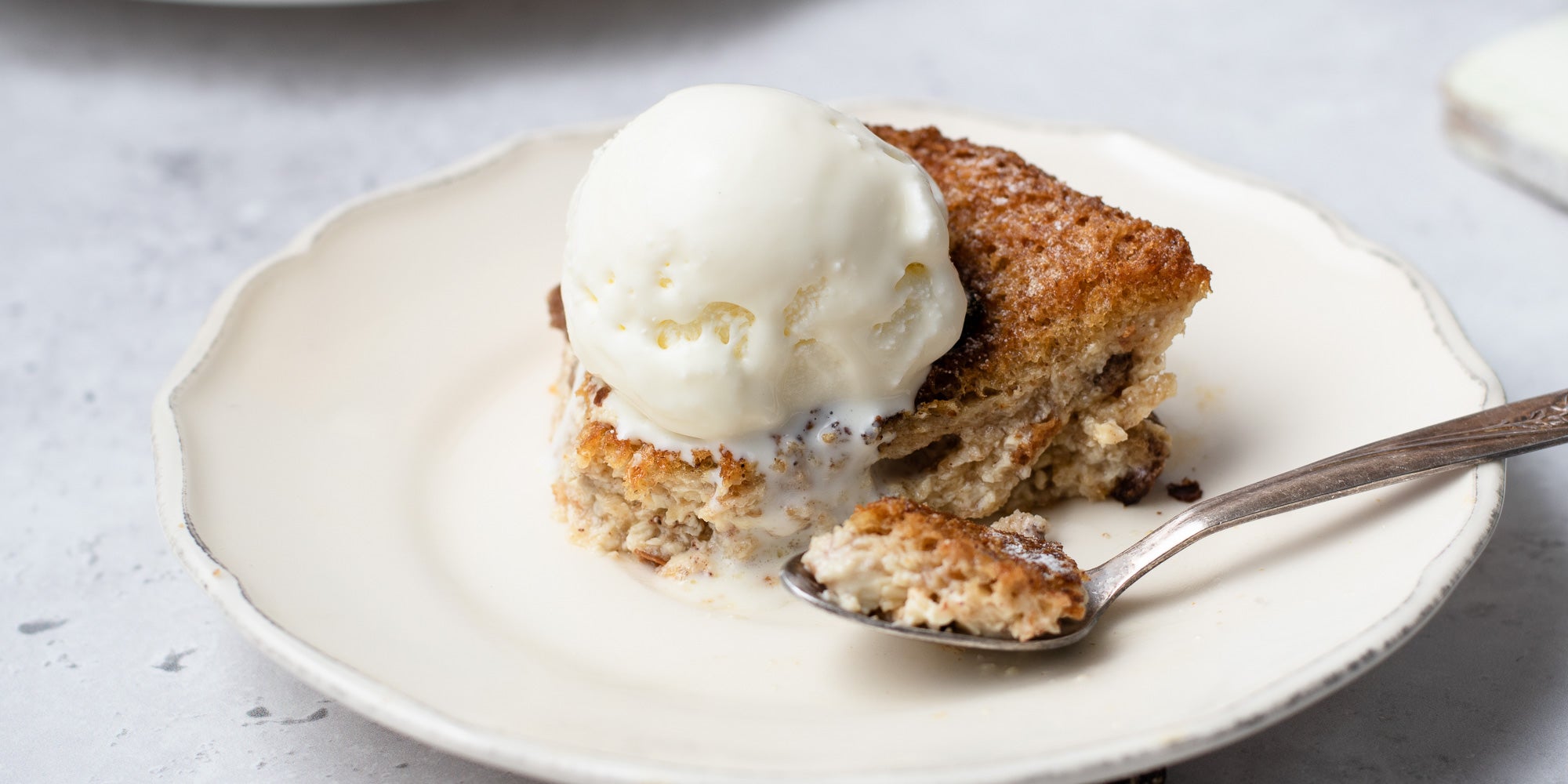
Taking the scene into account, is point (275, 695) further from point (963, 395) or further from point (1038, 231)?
point (1038, 231)

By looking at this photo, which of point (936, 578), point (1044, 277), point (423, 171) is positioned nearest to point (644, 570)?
point (936, 578)

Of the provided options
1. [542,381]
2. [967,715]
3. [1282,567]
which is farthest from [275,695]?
[1282,567]

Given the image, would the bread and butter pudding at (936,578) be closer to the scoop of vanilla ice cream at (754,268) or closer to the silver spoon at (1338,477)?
the silver spoon at (1338,477)

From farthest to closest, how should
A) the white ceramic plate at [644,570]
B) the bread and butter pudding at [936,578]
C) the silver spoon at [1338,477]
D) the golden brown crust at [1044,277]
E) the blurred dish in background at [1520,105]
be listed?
the blurred dish in background at [1520,105] → the golden brown crust at [1044,277] → the silver spoon at [1338,477] → the bread and butter pudding at [936,578] → the white ceramic plate at [644,570]

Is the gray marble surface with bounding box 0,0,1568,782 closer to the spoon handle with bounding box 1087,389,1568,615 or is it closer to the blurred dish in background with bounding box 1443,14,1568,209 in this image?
the blurred dish in background with bounding box 1443,14,1568,209

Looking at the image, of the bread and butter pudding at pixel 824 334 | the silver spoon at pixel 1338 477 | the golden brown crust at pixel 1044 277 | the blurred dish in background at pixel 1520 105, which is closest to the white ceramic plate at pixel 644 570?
the silver spoon at pixel 1338 477

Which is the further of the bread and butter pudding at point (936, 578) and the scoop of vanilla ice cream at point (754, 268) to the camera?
the scoop of vanilla ice cream at point (754, 268)
